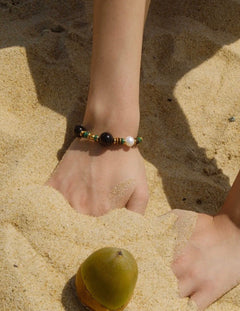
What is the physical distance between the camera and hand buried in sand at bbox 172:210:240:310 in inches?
53.0

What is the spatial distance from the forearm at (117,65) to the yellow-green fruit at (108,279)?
589mm

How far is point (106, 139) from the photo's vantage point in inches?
59.6

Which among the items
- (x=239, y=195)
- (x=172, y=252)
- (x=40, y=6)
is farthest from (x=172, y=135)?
(x=40, y=6)

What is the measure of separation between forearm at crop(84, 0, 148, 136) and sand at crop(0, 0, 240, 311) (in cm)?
19

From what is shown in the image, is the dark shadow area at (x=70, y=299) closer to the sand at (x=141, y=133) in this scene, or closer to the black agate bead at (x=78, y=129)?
the sand at (x=141, y=133)

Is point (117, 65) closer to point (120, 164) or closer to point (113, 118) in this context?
point (113, 118)

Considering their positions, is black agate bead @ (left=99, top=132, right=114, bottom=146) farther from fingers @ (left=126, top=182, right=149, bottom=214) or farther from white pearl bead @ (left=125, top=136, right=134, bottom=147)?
fingers @ (left=126, top=182, right=149, bottom=214)

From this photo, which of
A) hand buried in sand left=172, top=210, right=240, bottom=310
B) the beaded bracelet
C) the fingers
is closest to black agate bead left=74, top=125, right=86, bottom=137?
the beaded bracelet

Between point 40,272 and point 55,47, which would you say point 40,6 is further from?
point 40,272

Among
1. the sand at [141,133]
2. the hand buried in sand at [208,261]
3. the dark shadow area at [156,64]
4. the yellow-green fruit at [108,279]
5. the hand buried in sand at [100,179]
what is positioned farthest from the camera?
the dark shadow area at [156,64]

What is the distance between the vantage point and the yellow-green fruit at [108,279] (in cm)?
106

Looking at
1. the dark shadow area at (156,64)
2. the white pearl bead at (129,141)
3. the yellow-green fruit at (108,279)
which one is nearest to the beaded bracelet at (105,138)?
the white pearl bead at (129,141)

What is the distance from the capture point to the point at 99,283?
3.53 feet

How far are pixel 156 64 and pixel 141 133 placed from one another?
0.40 m
